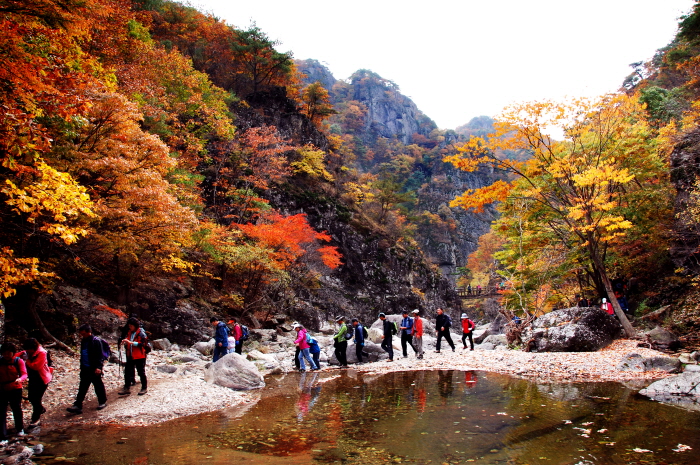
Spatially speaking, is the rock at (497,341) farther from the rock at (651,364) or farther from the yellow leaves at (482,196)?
the rock at (651,364)

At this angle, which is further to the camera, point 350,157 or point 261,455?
point 350,157

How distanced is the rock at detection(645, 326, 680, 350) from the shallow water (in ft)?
14.6

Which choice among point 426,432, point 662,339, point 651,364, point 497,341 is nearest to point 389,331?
point 651,364

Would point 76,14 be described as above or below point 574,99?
above

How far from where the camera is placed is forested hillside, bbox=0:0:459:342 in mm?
6598

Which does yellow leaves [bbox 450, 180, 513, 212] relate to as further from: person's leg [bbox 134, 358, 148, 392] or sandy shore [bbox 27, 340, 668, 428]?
person's leg [bbox 134, 358, 148, 392]

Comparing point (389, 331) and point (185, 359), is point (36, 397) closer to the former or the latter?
point (185, 359)

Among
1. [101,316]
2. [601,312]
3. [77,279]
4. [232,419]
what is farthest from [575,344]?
[77,279]

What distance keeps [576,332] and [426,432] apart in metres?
8.41

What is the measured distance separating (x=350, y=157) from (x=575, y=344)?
39.5m

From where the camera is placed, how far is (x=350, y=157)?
47.6 metres

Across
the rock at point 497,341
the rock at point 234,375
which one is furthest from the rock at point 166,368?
the rock at point 497,341

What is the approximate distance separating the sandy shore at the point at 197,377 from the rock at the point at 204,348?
1.26 metres

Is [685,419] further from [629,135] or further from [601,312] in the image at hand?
[629,135]
